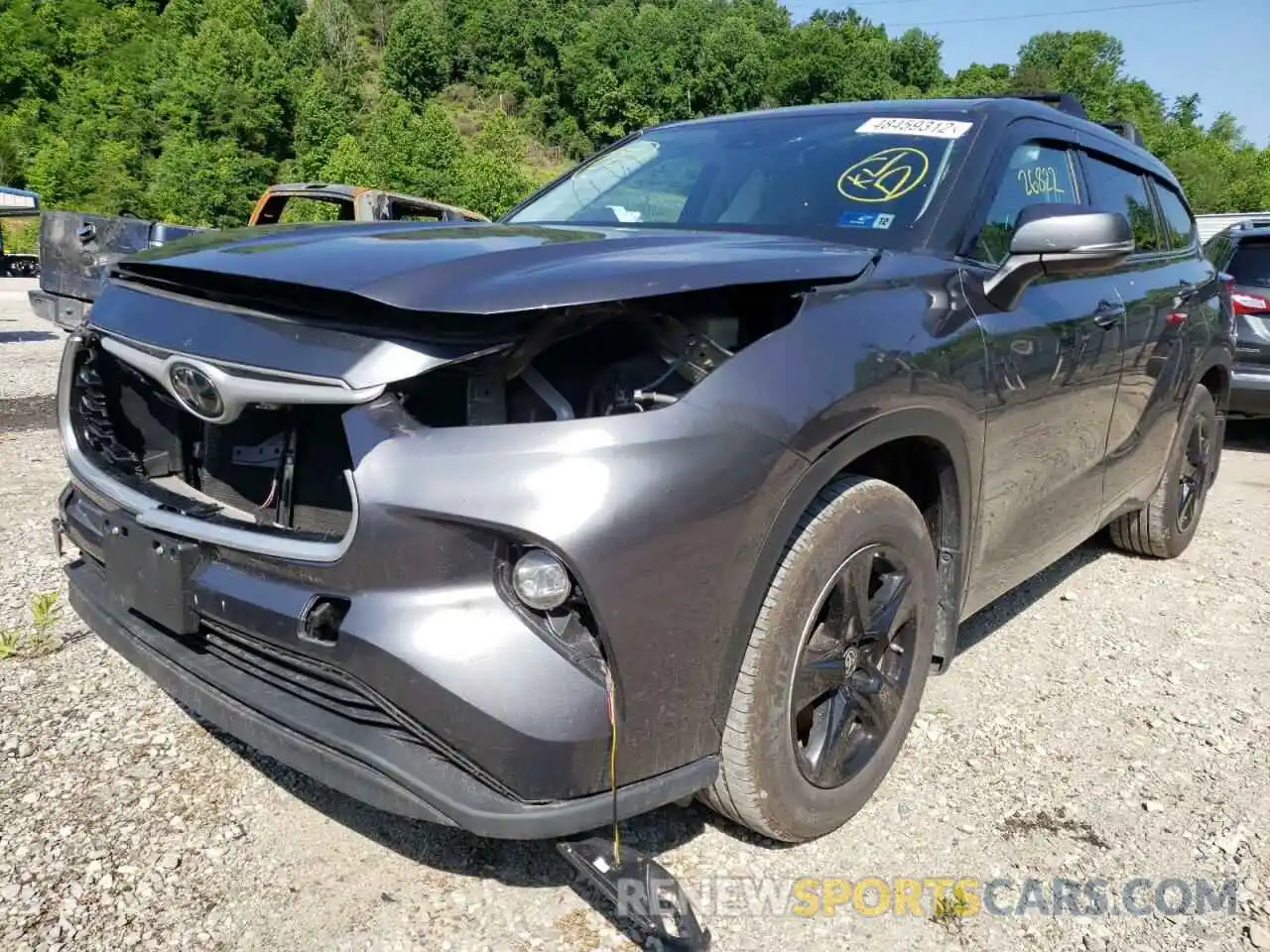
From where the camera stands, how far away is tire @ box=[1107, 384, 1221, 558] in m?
4.16

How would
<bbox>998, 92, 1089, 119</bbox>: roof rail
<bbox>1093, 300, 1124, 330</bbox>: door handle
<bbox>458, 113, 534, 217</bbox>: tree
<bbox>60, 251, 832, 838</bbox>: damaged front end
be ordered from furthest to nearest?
<bbox>458, 113, 534, 217</bbox>: tree → <bbox>998, 92, 1089, 119</bbox>: roof rail → <bbox>1093, 300, 1124, 330</bbox>: door handle → <bbox>60, 251, 832, 838</bbox>: damaged front end

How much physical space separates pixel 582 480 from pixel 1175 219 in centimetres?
397

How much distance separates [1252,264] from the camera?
23.3 ft

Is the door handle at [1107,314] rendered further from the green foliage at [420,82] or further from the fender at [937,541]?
the green foliage at [420,82]

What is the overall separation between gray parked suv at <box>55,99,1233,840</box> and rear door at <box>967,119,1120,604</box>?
0.02 m

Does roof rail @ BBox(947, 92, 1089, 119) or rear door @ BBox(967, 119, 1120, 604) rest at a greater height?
roof rail @ BBox(947, 92, 1089, 119)

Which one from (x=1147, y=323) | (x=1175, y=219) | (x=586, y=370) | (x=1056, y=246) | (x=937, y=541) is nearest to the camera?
(x=586, y=370)

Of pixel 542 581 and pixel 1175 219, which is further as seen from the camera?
pixel 1175 219

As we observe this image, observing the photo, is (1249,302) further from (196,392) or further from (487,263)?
(196,392)

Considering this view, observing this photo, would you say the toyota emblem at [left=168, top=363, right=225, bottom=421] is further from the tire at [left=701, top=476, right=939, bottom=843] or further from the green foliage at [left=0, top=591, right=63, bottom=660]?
the green foliage at [left=0, top=591, right=63, bottom=660]

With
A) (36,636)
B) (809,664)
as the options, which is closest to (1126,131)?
(809,664)

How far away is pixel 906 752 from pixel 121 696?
2.32 meters

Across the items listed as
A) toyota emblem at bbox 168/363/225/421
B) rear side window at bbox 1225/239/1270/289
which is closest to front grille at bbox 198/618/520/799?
toyota emblem at bbox 168/363/225/421

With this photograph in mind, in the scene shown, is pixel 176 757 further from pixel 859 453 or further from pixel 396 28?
pixel 396 28
